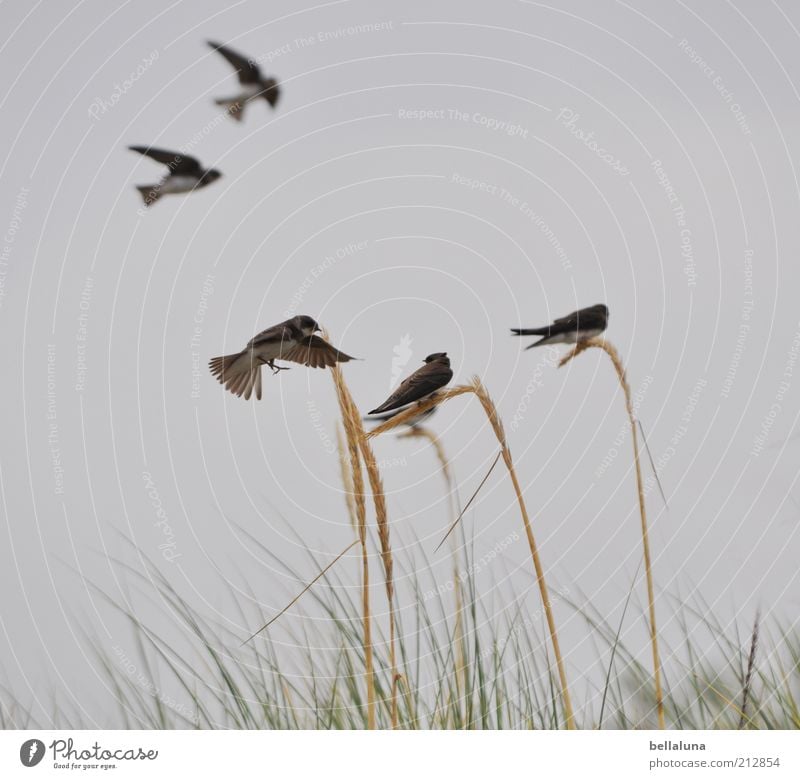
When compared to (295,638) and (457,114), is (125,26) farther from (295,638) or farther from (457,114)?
(295,638)

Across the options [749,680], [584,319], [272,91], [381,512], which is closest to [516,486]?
[381,512]

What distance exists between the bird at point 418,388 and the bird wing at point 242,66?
1.28 metres

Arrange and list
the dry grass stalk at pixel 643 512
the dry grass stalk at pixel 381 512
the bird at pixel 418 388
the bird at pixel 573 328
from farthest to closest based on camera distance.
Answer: the bird at pixel 573 328 → the bird at pixel 418 388 → the dry grass stalk at pixel 643 512 → the dry grass stalk at pixel 381 512

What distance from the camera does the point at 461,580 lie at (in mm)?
2518

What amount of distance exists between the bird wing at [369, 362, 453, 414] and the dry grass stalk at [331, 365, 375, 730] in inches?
6.3

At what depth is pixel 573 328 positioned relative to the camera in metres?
2.94

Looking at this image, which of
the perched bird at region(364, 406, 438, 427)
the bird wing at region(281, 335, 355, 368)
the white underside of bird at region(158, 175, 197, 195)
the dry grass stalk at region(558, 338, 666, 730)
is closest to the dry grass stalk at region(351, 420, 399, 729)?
the perched bird at region(364, 406, 438, 427)

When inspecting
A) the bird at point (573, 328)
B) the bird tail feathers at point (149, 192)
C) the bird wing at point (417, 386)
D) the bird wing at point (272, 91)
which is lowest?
the bird wing at point (417, 386)

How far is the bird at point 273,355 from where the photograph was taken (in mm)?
2738

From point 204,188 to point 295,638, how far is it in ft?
5.01

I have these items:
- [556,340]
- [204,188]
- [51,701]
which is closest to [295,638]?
[51,701]

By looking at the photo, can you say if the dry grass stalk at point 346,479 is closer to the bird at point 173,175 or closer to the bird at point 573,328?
the bird at point 573,328

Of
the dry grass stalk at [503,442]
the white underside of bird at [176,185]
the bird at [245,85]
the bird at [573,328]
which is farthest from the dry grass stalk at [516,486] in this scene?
the bird at [245,85]

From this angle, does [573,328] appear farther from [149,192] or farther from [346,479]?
[149,192]
